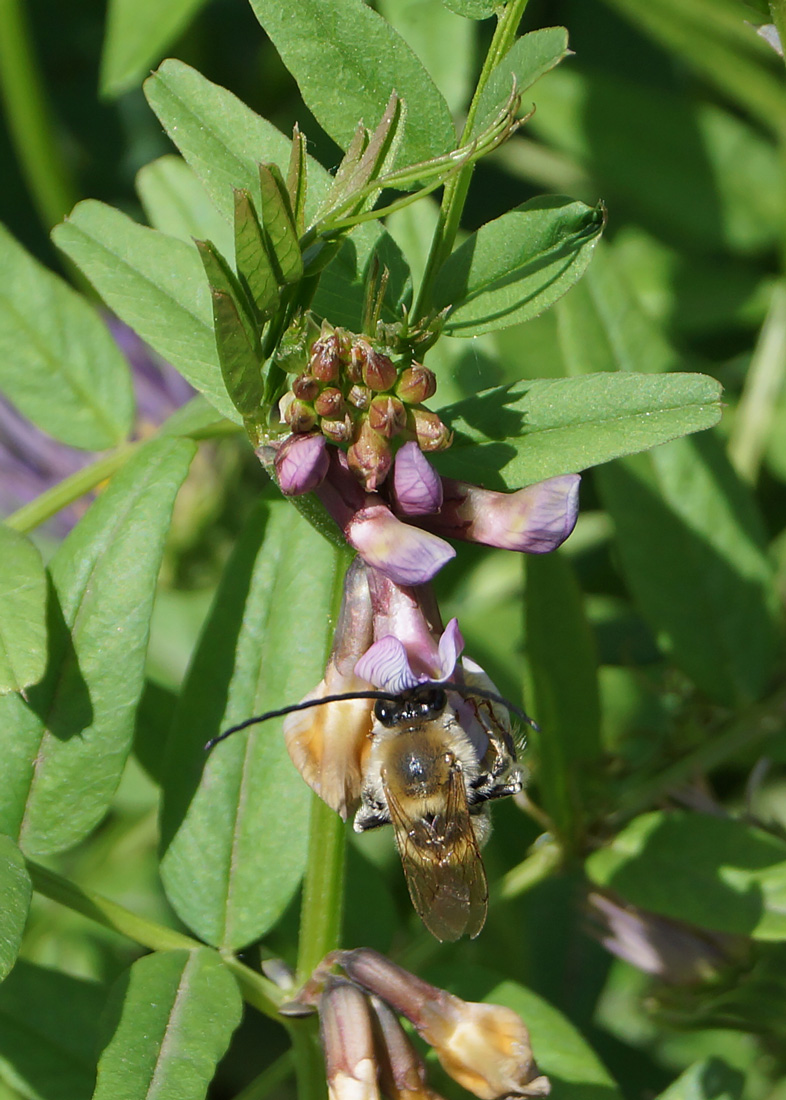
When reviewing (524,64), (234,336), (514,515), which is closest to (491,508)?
(514,515)

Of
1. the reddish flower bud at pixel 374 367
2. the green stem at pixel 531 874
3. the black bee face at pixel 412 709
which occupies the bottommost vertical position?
the green stem at pixel 531 874

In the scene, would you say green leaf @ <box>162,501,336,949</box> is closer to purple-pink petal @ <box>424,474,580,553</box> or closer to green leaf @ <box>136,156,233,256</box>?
purple-pink petal @ <box>424,474,580,553</box>

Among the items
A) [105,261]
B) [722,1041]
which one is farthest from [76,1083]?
[722,1041]

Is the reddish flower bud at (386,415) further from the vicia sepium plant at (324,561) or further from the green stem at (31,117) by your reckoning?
the green stem at (31,117)

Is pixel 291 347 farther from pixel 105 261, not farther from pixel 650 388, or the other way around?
pixel 105 261

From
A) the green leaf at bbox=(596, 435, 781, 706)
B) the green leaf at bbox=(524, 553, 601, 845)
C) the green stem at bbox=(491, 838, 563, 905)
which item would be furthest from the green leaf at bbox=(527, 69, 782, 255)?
the green stem at bbox=(491, 838, 563, 905)

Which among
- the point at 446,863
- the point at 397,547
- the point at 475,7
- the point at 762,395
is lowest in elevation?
the point at 762,395

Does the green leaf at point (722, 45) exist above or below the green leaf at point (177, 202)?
below

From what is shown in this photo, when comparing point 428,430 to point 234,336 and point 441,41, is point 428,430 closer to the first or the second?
point 234,336

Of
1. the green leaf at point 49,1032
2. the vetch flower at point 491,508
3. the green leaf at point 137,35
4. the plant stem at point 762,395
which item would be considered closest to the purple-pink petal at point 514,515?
the vetch flower at point 491,508
